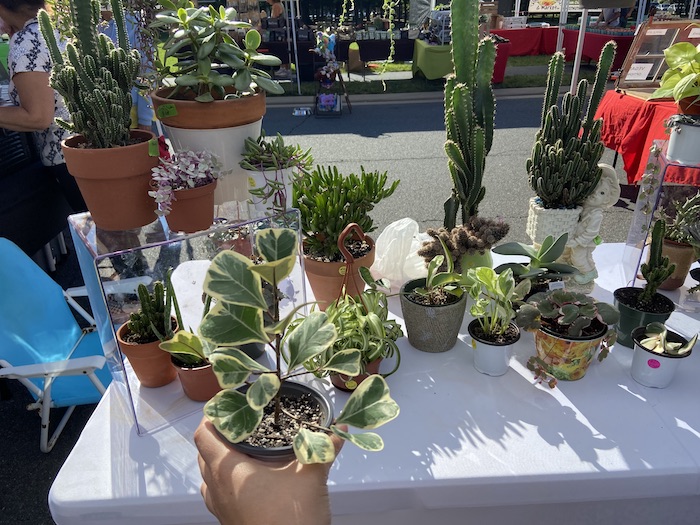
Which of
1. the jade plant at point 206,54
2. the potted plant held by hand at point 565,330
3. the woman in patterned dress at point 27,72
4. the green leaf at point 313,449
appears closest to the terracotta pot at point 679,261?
the potted plant held by hand at point 565,330

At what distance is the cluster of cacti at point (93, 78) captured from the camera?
3.47 ft

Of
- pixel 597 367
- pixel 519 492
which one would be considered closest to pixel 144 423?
pixel 519 492

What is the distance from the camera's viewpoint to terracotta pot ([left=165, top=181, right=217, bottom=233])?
1155 mm

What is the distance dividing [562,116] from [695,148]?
1.50ft

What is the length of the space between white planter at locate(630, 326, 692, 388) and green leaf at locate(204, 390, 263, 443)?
3.15 feet

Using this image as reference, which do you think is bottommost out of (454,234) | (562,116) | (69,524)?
(69,524)

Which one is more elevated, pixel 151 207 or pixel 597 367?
pixel 151 207

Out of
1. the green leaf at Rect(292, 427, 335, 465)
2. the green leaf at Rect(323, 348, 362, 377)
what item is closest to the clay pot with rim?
the green leaf at Rect(323, 348, 362, 377)

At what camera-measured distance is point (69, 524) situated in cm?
97

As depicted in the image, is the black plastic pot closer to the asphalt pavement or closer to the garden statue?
the garden statue

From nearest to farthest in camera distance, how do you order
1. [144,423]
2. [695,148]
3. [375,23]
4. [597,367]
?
[144,423]
[597,367]
[695,148]
[375,23]

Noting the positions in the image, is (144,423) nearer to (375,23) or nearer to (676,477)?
(676,477)

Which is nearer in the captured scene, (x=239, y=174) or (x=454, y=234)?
(x=239, y=174)

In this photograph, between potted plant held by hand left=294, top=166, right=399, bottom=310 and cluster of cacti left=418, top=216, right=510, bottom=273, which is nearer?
potted plant held by hand left=294, top=166, right=399, bottom=310
